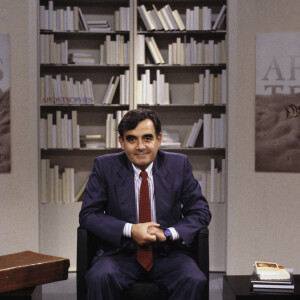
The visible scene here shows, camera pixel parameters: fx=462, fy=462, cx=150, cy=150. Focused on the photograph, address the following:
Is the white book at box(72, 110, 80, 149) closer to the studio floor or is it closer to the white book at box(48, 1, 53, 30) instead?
the white book at box(48, 1, 53, 30)

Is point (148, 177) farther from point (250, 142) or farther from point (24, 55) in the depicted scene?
point (24, 55)

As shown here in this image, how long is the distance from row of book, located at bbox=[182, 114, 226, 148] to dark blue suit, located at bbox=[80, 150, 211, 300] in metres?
1.68

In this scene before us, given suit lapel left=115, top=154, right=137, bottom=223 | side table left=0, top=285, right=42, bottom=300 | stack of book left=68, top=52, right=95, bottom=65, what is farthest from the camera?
stack of book left=68, top=52, right=95, bottom=65

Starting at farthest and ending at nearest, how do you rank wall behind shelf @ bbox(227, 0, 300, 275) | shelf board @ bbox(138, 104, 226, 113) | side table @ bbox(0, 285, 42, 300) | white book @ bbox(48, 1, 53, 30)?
shelf board @ bbox(138, 104, 226, 113) < white book @ bbox(48, 1, 53, 30) < wall behind shelf @ bbox(227, 0, 300, 275) < side table @ bbox(0, 285, 42, 300)

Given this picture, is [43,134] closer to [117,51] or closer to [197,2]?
[117,51]

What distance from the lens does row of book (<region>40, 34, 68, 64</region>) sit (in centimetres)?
423

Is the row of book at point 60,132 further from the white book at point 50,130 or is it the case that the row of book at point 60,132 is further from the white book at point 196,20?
the white book at point 196,20

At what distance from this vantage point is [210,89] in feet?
14.0

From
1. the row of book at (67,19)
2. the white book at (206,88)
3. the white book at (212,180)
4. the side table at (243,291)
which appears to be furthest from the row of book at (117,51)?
the side table at (243,291)

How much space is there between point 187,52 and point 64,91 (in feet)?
3.92

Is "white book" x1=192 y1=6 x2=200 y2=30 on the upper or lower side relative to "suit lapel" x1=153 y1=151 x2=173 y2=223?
upper

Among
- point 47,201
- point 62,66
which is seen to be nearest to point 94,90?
point 62,66

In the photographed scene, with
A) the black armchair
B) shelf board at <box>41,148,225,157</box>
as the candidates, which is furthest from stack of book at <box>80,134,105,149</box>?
the black armchair

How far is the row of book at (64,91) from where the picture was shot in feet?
13.9
